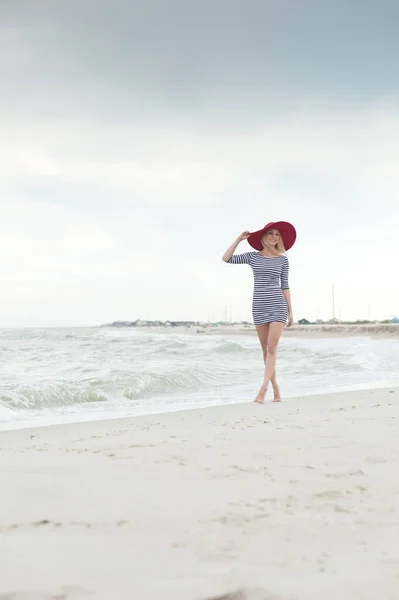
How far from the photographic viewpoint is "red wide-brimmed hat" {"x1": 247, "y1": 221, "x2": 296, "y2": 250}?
6863 millimetres

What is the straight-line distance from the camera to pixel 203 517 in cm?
224

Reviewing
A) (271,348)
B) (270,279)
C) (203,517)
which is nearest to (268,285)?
(270,279)

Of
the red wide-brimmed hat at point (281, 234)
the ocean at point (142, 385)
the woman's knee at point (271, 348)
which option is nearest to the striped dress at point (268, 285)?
the red wide-brimmed hat at point (281, 234)

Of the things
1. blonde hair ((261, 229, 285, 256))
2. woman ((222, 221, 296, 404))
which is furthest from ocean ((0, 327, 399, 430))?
blonde hair ((261, 229, 285, 256))

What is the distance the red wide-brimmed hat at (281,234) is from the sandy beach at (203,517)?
332 cm

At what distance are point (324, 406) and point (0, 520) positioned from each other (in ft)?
14.1

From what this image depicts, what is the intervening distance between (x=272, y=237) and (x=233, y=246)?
19.6 inches

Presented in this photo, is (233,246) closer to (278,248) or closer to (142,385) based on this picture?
(278,248)

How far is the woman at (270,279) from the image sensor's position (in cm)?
688

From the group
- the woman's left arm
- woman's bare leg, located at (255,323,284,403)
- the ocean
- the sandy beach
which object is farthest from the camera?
the woman's left arm

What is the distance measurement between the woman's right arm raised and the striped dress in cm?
7

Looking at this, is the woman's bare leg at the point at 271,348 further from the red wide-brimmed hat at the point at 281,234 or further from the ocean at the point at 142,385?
the red wide-brimmed hat at the point at 281,234

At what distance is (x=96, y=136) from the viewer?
22.5 m

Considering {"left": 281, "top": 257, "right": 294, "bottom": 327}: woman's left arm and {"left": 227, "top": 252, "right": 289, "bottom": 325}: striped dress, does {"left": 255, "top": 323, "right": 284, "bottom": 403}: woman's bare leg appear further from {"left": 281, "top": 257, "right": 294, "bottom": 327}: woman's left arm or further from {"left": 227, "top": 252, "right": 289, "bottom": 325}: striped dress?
{"left": 281, "top": 257, "right": 294, "bottom": 327}: woman's left arm
